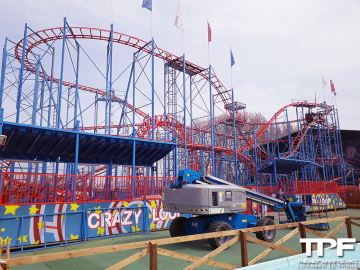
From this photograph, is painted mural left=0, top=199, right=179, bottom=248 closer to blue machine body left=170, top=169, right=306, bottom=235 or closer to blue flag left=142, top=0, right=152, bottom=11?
blue machine body left=170, top=169, right=306, bottom=235

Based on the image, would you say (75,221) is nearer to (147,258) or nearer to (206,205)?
(147,258)

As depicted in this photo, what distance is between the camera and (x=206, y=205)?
8875mm

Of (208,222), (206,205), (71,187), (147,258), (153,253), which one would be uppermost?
(71,187)

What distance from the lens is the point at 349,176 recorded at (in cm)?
4000

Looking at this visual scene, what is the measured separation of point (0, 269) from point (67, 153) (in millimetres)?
11003

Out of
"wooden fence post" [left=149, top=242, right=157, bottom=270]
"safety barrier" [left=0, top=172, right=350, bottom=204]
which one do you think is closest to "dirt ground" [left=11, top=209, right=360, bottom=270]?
"safety barrier" [left=0, top=172, right=350, bottom=204]

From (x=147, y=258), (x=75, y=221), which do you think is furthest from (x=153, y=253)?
(x=75, y=221)

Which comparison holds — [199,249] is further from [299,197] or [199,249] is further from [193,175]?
[299,197]

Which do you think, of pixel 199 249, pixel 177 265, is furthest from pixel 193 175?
pixel 177 265

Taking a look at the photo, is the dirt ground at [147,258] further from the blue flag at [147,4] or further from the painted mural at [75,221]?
the blue flag at [147,4]

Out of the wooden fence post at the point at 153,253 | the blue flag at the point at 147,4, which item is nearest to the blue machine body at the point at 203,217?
the wooden fence post at the point at 153,253

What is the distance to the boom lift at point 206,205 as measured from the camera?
29.4 ft

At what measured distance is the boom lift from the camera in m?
8.96

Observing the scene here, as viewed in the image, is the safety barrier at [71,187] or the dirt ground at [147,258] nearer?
the dirt ground at [147,258]
